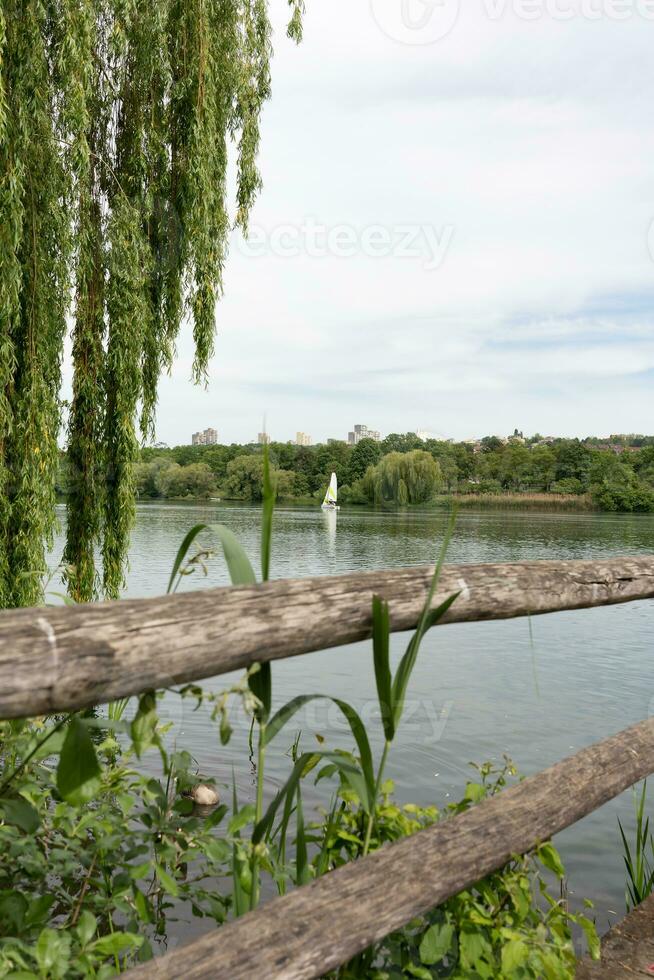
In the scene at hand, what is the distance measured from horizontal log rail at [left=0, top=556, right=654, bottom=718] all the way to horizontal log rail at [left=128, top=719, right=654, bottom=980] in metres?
0.45

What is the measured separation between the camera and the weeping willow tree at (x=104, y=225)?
621 centimetres

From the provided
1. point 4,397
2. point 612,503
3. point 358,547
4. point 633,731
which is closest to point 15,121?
point 4,397

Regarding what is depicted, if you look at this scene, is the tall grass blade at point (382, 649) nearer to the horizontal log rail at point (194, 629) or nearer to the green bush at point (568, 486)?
the horizontal log rail at point (194, 629)

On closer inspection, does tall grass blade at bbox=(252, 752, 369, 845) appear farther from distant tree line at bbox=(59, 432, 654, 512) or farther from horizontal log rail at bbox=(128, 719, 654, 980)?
distant tree line at bbox=(59, 432, 654, 512)

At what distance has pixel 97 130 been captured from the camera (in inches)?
287

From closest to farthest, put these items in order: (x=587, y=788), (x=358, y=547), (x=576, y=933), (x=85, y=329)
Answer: (x=587, y=788)
(x=576, y=933)
(x=85, y=329)
(x=358, y=547)

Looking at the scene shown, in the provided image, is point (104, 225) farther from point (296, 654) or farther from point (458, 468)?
point (458, 468)

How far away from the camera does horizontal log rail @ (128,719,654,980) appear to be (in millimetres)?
1508

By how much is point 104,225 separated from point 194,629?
6314 mm

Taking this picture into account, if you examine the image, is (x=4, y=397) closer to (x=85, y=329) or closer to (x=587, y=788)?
(x=85, y=329)

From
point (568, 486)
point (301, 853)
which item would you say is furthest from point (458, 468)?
point (301, 853)

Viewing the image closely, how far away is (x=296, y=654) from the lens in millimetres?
1688

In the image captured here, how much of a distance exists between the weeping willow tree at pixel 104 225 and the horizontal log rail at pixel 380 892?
453cm

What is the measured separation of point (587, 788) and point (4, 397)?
478 centimetres
